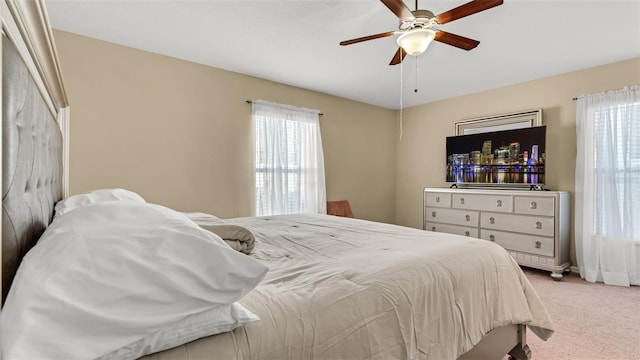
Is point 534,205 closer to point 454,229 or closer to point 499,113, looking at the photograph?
point 454,229

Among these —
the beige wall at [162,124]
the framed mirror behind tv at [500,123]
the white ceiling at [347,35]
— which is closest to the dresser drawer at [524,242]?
the framed mirror behind tv at [500,123]

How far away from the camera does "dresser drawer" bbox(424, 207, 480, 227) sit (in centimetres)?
405

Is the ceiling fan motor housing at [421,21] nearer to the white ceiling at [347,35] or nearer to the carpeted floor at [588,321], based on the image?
the white ceiling at [347,35]

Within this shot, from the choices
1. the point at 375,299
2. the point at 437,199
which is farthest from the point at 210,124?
the point at 437,199

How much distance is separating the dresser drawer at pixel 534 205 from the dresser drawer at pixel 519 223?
61 mm

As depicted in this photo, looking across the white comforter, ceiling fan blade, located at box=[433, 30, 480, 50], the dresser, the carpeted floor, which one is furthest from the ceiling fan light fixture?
the dresser

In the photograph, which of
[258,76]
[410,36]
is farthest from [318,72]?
[410,36]

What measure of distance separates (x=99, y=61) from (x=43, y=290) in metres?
3.08

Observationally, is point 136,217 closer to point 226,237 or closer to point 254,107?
point 226,237

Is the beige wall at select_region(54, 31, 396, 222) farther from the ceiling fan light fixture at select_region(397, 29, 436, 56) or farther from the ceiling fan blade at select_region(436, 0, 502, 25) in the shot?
the ceiling fan blade at select_region(436, 0, 502, 25)

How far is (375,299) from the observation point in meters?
1.07

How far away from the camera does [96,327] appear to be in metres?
0.59

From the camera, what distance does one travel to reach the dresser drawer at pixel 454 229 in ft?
13.3

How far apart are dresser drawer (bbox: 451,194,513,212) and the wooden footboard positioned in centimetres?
236
